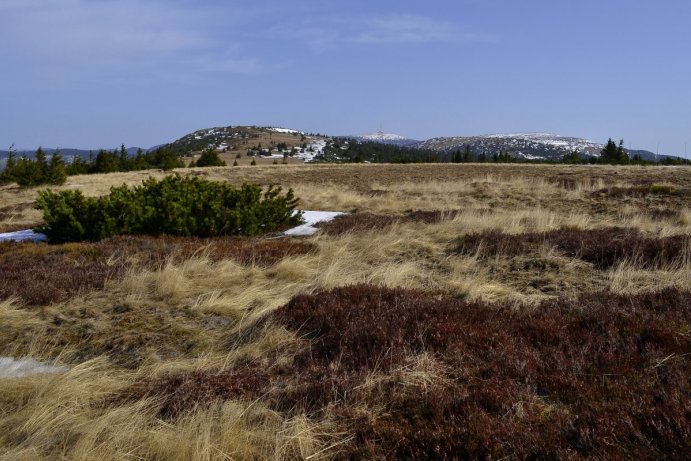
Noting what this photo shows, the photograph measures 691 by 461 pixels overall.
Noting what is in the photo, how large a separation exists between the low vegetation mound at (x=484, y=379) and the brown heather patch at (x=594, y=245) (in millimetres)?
2070

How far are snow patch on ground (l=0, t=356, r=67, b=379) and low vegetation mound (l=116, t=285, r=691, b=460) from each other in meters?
1.11

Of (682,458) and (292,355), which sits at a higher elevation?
(682,458)

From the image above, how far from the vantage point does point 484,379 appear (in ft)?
9.96

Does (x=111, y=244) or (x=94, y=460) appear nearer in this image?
(x=94, y=460)

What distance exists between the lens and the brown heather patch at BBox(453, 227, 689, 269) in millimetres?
6484

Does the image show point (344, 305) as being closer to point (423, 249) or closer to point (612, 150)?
point (423, 249)

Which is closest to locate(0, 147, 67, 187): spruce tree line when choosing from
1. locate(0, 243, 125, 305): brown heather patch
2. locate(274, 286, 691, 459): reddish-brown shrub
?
locate(0, 243, 125, 305): brown heather patch

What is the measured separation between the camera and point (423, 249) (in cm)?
816

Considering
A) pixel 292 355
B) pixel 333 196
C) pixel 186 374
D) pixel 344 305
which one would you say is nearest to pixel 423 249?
pixel 344 305

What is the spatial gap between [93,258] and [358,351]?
234 inches

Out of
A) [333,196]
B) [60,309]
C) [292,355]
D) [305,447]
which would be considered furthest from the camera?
[333,196]

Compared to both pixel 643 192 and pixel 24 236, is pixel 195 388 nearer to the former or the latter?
pixel 24 236

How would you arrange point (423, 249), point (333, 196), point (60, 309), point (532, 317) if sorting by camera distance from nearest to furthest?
point (532, 317)
point (60, 309)
point (423, 249)
point (333, 196)

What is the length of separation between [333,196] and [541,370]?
Answer: 16.2m
